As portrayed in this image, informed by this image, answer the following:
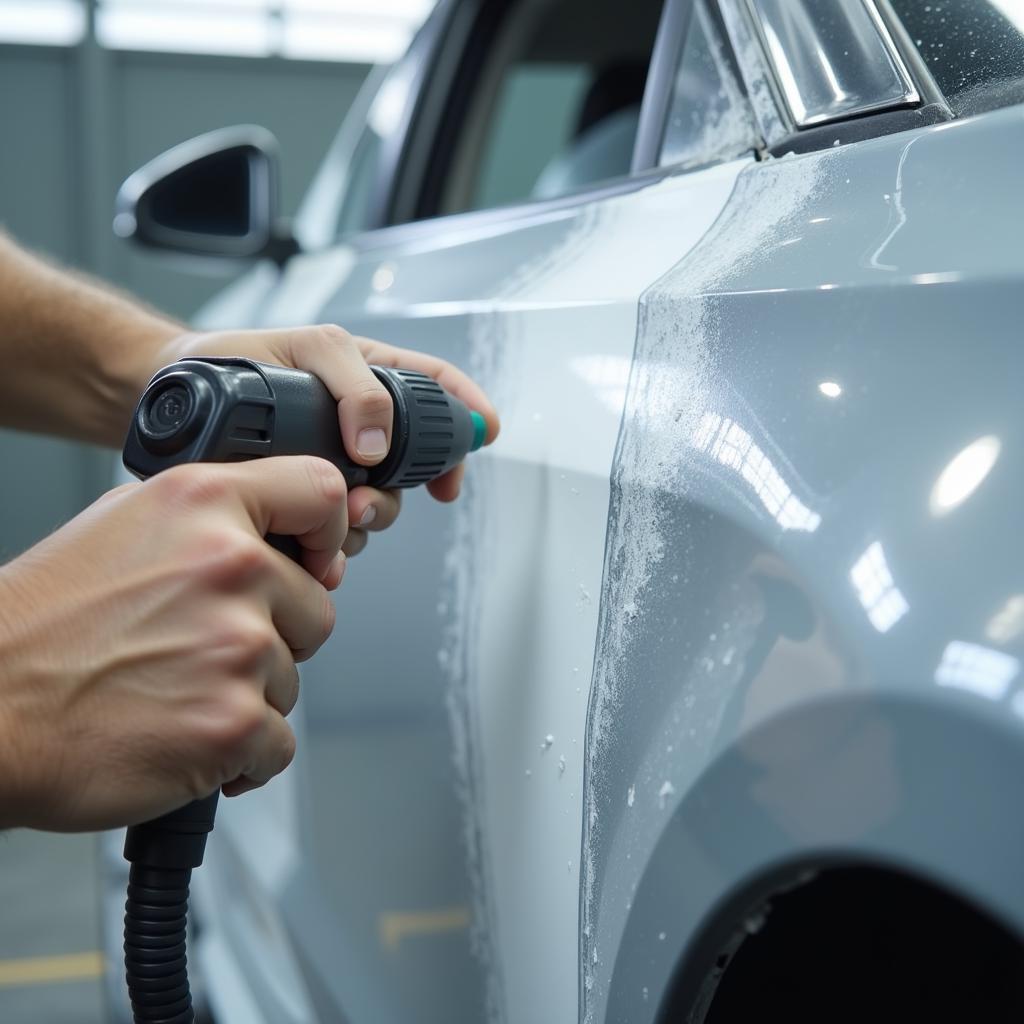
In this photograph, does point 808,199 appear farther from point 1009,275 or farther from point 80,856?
point 80,856

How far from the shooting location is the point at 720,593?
1.81ft

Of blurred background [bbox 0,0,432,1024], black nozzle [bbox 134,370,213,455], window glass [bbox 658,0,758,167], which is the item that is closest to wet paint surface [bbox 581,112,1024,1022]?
window glass [bbox 658,0,758,167]

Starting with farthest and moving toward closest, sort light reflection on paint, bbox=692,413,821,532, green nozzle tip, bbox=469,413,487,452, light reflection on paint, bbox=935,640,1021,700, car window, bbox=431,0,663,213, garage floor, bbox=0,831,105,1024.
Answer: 1. garage floor, bbox=0,831,105,1024
2. car window, bbox=431,0,663,213
3. green nozzle tip, bbox=469,413,487,452
4. light reflection on paint, bbox=692,413,821,532
5. light reflection on paint, bbox=935,640,1021,700

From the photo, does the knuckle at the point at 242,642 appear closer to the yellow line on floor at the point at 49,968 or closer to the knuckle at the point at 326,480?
the knuckle at the point at 326,480

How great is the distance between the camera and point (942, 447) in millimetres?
466

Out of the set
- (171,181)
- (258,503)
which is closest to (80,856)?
(171,181)

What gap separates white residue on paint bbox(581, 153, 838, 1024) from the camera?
2.00 ft

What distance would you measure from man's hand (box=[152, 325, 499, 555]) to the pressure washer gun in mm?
13

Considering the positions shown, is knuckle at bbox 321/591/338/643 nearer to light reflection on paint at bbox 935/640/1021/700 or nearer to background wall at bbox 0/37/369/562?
light reflection on paint at bbox 935/640/1021/700

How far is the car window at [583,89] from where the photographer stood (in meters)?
1.56

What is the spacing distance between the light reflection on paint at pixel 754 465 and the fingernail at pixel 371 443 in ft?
0.79

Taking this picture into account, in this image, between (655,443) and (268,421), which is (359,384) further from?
(655,443)

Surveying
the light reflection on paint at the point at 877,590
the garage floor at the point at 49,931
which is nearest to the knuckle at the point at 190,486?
the light reflection on paint at the point at 877,590

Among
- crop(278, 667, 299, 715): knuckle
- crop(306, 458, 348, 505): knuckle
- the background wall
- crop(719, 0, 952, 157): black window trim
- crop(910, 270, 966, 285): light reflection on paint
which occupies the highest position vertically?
the background wall
